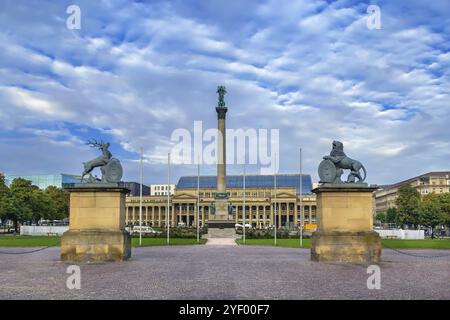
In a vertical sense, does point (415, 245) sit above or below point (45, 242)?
below

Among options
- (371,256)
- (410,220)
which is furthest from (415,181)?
(371,256)

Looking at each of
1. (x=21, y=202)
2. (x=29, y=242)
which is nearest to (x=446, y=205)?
(x=29, y=242)

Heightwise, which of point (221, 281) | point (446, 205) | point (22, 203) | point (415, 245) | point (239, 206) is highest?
point (22, 203)

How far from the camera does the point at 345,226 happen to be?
27.6 meters

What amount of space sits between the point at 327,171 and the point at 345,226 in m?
3.39

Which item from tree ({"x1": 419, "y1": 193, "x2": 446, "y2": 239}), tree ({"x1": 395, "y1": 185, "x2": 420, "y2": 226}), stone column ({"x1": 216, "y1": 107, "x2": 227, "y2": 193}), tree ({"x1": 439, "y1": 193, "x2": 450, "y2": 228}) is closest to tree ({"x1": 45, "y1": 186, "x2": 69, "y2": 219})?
stone column ({"x1": 216, "y1": 107, "x2": 227, "y2": 193})

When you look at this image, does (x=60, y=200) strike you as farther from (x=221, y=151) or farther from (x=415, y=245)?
(x=415, y=245)

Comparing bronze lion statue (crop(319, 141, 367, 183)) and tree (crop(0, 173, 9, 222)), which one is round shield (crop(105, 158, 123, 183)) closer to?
bronze lion statue (crop(319, 141, 367, 183))

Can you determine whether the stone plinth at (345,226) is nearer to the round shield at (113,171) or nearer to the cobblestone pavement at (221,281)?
the cobblestone pavement at (221,281)

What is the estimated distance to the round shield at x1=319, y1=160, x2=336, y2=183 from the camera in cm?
2831

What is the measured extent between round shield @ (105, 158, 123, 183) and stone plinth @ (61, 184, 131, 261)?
1.79 feet
